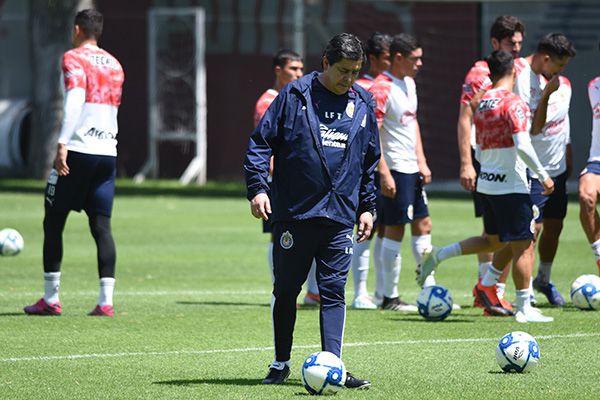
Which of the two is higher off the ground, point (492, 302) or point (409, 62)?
point (409, 62)

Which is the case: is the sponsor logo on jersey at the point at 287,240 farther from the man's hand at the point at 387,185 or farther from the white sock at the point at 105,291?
the man's hand at the point at 387,185

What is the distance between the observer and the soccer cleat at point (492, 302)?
12.2 m

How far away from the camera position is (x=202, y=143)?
32.6 meters

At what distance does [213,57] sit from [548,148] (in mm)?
20915

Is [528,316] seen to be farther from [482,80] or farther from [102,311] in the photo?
[102,311]

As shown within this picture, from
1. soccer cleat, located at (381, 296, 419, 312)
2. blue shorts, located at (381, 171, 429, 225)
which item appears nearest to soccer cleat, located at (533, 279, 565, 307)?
soccer cleat, located at (381, 296, 419, 312)

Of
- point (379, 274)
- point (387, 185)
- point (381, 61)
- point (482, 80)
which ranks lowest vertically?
point (379, 274)

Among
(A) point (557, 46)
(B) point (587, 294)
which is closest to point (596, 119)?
(A) point (557, 46)

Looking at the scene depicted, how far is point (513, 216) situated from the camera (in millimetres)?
11617

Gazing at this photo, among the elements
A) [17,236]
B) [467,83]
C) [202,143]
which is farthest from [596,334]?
[202,143]

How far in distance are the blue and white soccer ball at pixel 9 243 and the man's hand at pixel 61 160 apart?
520 cm

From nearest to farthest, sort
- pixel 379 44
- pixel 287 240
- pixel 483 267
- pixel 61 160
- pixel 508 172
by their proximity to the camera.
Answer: pixel 287 240 < pixel 61 160 < pixel 508 172 < pixel 379 44 < pixel 483 267

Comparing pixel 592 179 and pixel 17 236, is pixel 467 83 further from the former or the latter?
pixel 17 236

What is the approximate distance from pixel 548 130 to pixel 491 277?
1.65m
